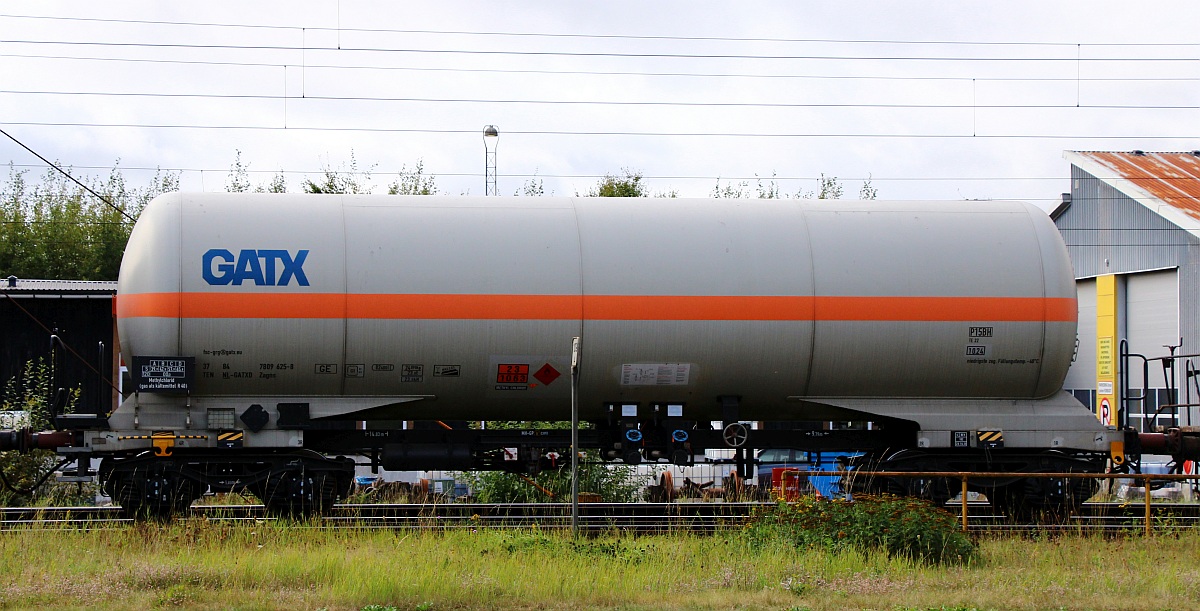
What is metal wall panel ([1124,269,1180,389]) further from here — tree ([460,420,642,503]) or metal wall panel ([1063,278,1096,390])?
tree ([460,420,642,503])

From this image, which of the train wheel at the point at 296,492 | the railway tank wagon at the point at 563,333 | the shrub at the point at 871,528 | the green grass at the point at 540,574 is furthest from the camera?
the train wheel at the point at 296,492

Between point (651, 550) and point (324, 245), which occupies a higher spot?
point (324, 245)

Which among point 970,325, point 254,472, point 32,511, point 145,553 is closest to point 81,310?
point 32,511

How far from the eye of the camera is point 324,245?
11.7 metres

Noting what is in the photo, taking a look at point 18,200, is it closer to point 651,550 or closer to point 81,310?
point 81,310

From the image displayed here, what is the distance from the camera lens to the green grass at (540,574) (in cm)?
800

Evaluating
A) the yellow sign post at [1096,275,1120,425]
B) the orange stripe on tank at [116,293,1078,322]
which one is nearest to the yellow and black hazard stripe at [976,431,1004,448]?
the orange stripe on tank at [116,293,1078,322]

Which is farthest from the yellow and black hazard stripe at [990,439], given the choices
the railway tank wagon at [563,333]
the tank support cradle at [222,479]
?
the tank support cradle at [222,479]

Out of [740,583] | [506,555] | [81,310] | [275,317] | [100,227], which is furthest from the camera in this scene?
[100,227]

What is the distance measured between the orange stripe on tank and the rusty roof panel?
68.3 feet

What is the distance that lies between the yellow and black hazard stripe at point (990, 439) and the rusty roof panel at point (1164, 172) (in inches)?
810

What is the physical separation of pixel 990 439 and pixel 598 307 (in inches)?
191

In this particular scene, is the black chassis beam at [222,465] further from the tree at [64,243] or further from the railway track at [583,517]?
the tree at [64,243]

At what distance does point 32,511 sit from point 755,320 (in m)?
9.01
